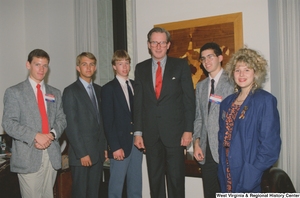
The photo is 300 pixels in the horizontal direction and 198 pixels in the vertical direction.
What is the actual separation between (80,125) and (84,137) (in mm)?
132

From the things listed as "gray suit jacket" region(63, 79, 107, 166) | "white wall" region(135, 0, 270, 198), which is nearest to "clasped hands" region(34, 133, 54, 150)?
"gray suit jacket" region(63, 79, 107, 166)

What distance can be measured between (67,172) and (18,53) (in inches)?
79.4

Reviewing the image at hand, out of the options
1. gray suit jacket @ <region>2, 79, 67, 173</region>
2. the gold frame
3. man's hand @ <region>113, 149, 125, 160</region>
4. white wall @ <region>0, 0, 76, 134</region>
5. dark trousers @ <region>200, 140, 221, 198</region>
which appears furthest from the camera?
white wall @ <region>0, 0, 76, 134</region>

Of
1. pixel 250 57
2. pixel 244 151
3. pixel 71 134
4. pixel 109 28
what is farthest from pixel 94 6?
pixel 244 151

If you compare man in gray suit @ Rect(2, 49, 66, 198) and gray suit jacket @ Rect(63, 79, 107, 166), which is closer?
man in gray suit @ Rect(2, 49, 66, 198)

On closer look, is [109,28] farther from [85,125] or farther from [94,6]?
[85,125]

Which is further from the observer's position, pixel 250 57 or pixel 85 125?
pixel 85 125

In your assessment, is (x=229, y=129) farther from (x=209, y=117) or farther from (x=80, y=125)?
(x=80, y=125)

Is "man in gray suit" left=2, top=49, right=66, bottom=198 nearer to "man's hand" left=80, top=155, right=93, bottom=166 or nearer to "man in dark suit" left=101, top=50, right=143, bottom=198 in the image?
"man's hand" left=80, top=155, right=93, bottom=166

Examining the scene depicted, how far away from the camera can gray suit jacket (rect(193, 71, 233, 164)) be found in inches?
104

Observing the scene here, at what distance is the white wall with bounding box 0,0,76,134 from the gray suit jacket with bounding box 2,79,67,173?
1.81 m

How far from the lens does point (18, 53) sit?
450cm

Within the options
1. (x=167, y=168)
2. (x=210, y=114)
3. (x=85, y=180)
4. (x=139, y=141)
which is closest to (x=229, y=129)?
(x=210, y=114)

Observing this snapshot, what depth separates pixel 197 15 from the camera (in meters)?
3.43
